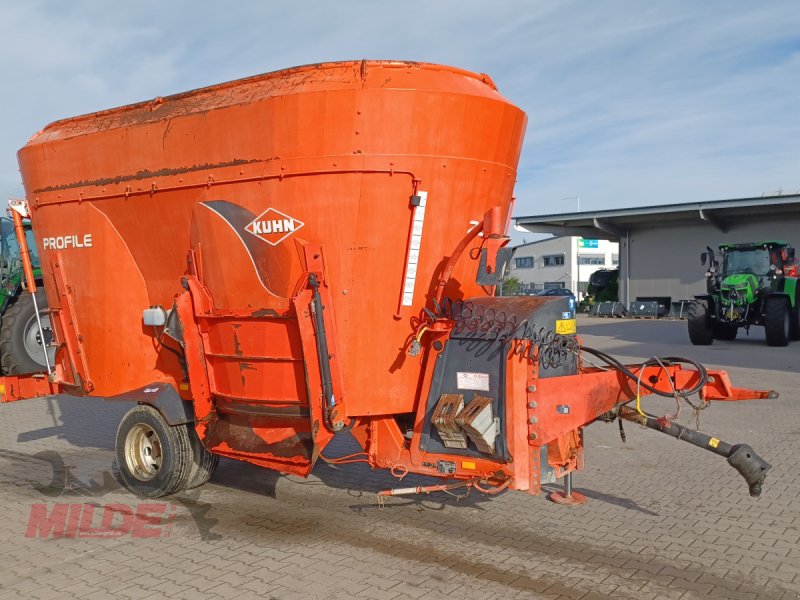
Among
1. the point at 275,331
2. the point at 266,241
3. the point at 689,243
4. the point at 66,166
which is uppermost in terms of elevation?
the point at 66,166

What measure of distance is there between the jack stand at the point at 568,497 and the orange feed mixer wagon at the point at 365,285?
8 centimetres

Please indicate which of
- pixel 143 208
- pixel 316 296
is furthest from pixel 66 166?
pixel 316 296

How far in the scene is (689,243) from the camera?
32.1 meters

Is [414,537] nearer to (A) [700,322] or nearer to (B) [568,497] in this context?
(B) [568,497]

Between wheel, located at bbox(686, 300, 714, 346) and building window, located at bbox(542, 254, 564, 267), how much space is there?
131 ft

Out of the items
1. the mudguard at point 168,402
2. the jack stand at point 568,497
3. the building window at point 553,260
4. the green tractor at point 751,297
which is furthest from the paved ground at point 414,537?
the building window at point 553,260

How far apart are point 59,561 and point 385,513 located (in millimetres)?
2345

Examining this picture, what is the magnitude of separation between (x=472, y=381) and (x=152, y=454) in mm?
3261

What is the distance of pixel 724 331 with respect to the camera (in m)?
19.8

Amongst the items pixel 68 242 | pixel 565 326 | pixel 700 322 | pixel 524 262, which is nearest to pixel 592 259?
pixel 524 262

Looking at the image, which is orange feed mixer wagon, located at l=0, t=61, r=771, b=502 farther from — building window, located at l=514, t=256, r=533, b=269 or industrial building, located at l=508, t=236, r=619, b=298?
building window, located at l=514, t=256, r=533, b=269

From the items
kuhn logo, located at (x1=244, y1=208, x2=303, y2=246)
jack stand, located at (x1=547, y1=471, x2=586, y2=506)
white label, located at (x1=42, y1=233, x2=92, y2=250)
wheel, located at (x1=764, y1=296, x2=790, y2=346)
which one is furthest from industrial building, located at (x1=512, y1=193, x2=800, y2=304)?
white label, located at (x1=42, y1=233, x2=92, y2=250)

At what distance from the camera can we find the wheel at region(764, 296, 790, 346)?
57.4 feet

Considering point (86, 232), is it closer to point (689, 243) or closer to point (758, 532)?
point (758, 532)
